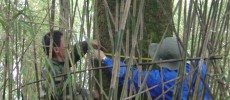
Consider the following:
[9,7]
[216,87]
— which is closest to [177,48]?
[216,87]

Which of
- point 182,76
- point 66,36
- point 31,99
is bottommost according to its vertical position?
point 31,99

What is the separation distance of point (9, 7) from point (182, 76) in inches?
23.3

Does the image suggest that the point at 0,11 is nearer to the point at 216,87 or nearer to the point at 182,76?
the point at 182,76

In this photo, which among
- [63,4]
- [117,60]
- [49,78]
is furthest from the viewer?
[49,78]

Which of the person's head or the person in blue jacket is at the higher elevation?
the person's head

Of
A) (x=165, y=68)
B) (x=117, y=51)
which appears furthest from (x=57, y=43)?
(x=117, y=51)

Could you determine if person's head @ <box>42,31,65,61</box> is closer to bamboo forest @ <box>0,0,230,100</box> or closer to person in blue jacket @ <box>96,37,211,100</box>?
bamboo forest @ <box>0,0,230,100</box>

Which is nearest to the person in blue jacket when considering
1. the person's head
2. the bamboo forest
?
the bamboo forest

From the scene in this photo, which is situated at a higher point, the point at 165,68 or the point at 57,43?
the point at 57,43

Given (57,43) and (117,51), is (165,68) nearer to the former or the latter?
(57,43)

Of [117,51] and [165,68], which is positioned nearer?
[117,51]

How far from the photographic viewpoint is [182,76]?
4.69 feet

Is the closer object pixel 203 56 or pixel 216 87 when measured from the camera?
pixel 203 56

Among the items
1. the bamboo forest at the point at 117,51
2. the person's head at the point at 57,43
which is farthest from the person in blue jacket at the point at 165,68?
the person's head at the point at 57,43
